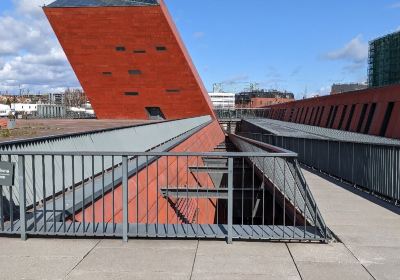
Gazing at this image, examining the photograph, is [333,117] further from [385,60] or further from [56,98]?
[56,98]

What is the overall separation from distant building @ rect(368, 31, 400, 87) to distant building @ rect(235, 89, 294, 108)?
49.3 metres

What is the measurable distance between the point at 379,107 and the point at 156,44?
2617 centimetres

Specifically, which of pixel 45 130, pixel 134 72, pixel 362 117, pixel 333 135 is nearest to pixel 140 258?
pixel 45 130

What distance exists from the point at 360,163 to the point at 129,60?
138 ft

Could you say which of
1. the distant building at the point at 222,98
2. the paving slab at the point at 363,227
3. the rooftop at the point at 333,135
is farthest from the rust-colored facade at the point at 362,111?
the distant building at the point at 222,98

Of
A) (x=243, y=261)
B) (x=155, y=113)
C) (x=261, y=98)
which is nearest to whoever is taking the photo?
(x=243, y=261)

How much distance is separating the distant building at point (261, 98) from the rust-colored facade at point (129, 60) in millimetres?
89873

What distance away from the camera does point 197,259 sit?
5309 millimetres

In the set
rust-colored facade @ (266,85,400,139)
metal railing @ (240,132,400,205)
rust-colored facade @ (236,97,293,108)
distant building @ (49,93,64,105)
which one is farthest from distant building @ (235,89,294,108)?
metal railing @ (240,132,400,205)

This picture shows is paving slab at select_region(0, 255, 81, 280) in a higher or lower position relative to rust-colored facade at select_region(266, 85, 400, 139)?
lower

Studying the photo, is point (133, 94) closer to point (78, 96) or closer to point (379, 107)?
point (379, 107)

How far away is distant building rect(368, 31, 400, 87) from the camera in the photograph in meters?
83.9

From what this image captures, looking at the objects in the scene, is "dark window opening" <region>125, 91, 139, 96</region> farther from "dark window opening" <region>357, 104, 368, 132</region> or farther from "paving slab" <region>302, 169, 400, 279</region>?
"paving slab" <region>302, 169, 400, 279</region>

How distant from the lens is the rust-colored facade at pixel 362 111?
27.8 m
